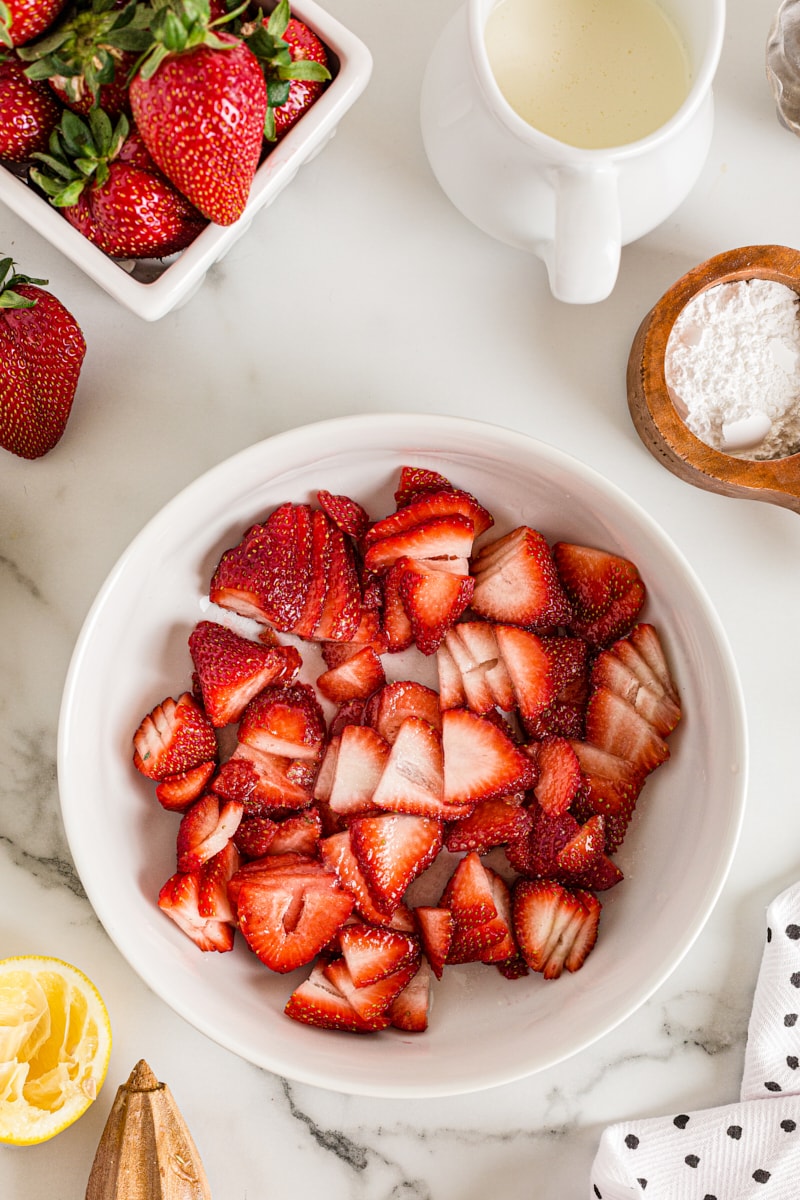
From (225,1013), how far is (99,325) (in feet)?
2.25

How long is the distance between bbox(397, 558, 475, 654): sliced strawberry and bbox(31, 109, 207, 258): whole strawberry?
0.37 meters

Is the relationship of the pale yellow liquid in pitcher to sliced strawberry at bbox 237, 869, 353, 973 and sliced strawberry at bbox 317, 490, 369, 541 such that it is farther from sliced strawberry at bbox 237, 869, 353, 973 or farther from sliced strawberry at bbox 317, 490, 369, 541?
sliced strawberry at bbox 237, 869, 353, 973

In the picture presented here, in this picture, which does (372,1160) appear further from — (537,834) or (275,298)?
(275,298)

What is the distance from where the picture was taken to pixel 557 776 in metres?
1.03

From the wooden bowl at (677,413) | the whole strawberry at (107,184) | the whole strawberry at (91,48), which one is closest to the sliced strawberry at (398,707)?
the wooden bowl at (677,413)

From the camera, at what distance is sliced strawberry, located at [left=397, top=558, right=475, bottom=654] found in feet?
3.34

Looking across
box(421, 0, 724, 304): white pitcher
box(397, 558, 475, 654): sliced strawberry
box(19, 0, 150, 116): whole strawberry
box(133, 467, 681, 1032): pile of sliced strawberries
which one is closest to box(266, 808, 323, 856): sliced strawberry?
box(133, 467, 681, 1032): pile of sliced strawberries

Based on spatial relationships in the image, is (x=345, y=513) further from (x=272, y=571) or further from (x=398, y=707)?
(x=398, y=707)

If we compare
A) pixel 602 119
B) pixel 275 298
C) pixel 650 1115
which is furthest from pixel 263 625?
pixel 650 1115

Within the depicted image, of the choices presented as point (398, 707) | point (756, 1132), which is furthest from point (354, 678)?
point (756, 1132)

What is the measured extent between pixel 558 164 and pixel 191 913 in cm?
74

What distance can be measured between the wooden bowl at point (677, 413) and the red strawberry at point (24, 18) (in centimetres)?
59

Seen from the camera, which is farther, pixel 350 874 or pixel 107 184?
pixel 350 874

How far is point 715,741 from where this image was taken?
1.00 m
